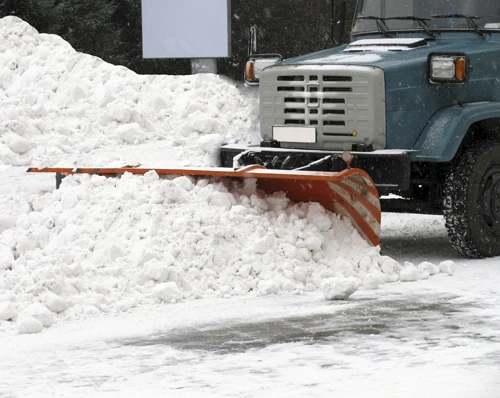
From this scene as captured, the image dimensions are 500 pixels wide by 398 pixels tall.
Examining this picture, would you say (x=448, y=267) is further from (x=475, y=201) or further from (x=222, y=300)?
(x=222, y=300)

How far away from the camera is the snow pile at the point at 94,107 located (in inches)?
648

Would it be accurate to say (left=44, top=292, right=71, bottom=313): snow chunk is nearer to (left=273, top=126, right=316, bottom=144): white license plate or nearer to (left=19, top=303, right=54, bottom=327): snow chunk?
(left=19, top=303, right=54, bottom=327): snow chunk

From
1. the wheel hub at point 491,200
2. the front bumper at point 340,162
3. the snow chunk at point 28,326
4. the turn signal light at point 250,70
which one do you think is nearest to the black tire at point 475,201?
the wheel hub at point 491,200

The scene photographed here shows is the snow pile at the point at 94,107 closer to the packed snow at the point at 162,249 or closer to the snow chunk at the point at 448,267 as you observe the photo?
the packed snow at the point at 162,249

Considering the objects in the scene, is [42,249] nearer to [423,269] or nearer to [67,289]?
[67,289]

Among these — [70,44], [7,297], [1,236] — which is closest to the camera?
[7,297]

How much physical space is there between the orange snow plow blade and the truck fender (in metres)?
0.56

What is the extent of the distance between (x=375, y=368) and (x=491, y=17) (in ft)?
15.5

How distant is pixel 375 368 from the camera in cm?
615

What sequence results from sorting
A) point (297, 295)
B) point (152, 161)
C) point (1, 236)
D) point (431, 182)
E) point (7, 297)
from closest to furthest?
point (7, 297) → point (297, 295) → point (1, 236) → point (431, 182) → point (152, 161)

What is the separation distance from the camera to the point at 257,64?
1065cm

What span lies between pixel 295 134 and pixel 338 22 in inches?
62.0

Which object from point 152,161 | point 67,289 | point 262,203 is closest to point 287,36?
point 152,161

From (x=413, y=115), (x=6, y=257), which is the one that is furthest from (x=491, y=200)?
(x=6, y=257)
